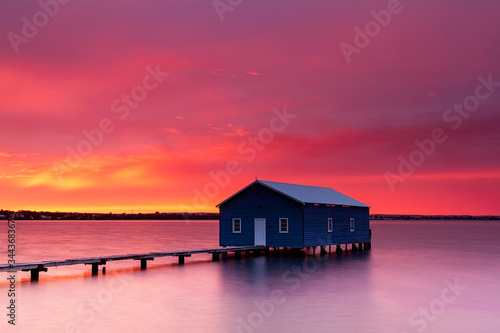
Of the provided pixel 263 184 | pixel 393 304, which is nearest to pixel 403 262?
pixel 263 184

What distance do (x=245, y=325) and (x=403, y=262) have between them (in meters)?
32.8

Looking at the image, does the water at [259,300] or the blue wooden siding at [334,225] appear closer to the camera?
the water at [259,300]

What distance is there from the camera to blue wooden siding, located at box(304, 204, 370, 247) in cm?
4788

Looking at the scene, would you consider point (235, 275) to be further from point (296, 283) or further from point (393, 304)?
point (393, 304)
